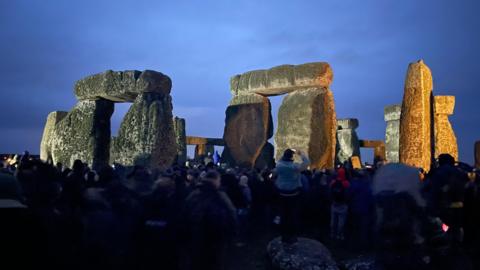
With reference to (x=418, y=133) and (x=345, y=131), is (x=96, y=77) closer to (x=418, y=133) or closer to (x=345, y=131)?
(x=418, y=133)

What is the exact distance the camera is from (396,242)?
3619 millimetres

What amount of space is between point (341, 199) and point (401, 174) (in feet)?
9.22

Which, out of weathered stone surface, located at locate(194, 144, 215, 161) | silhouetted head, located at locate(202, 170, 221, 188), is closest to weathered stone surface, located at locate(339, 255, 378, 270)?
silhouetted head, located at locate(202, 170, 221, 188)

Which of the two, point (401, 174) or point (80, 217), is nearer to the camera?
point (401, 174)

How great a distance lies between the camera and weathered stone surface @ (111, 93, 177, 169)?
31.8ft

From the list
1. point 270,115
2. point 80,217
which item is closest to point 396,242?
point 80,217

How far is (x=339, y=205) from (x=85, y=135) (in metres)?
6.37

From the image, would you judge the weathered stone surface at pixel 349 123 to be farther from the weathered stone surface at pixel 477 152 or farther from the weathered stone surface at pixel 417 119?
the weathered stone surface at pixel 417 119

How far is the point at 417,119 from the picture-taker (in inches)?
377

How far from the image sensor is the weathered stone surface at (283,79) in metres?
11.2

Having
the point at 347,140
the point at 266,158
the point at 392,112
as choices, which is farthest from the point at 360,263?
the point at 347,140

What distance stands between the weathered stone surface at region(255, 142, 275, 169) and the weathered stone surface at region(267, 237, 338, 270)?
6.85m

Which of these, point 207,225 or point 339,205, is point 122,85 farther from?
point 207,225

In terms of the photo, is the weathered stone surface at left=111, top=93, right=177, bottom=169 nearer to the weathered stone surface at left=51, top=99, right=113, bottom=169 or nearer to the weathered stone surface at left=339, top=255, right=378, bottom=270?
the weathered stone surface at left=51, top=99, right=113, bottom=169
